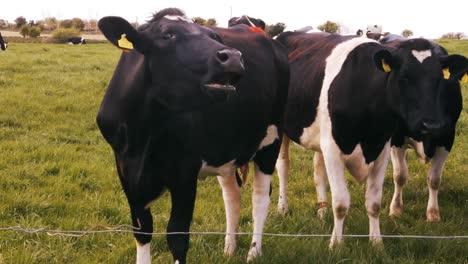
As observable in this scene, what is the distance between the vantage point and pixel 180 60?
3.00m

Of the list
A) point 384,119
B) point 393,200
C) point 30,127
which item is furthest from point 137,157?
point 30,127

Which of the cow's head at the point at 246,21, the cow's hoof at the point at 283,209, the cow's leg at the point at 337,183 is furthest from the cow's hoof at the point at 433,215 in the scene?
the cow's head at the point at 246,21

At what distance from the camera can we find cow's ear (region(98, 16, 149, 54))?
301cm

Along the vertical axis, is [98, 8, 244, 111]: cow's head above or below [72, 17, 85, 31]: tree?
above

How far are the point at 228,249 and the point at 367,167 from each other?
141 cm

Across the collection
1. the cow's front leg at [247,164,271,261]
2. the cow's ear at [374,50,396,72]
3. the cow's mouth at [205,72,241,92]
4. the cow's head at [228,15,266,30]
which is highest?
the cow's mouth at [205,72,241,92]

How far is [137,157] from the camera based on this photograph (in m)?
3.41

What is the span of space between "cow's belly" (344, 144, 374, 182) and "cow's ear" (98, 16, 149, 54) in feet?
7.53

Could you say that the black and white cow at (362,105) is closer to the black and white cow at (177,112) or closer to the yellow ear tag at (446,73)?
the yellow ear tag at (446,73)

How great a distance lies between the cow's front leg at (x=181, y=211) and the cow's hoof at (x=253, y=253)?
78 centimetres

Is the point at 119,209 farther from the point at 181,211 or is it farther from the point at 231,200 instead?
the point at 181,211

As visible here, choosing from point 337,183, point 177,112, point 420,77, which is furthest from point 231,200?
point 420,77

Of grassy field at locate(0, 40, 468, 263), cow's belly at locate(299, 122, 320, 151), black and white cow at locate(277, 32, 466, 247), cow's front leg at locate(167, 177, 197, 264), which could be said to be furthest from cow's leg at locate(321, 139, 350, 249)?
cow's front leg at locate(167, 177, 197, 264)

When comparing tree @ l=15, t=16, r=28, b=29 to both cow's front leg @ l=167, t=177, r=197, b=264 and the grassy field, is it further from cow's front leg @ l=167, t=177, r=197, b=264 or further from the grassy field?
cow's front leg @ l=167, t=177, r=197, b=264
